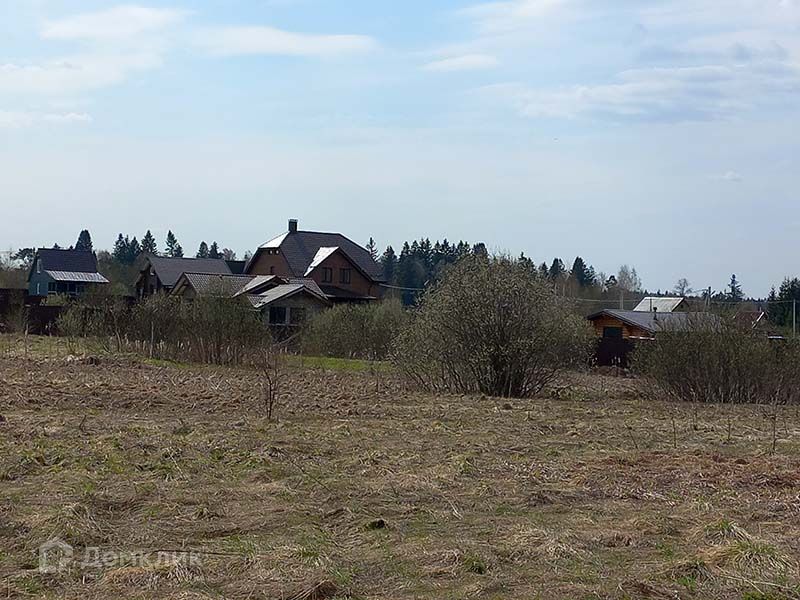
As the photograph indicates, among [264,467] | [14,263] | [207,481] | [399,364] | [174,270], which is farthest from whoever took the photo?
[14,263]

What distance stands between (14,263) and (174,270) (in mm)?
22536

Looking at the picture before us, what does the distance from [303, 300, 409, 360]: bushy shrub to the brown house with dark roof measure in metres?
22.9

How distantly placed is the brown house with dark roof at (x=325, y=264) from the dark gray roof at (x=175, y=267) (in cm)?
385

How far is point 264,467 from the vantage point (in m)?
9.88

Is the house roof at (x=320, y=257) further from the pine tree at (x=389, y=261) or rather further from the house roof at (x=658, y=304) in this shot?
the pine tree at (x=389, y=261)

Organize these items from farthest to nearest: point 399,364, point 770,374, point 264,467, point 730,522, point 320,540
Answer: point 399,364 → point 770,374 → point 264,467 → point 730,522 → point 320,540

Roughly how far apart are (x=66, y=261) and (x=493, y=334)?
5659 centimetres

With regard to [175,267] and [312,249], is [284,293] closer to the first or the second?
[312,249]

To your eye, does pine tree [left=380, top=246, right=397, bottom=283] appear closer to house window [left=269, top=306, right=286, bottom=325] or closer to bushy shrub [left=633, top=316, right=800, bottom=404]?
house window [left=269, top=306, right=286, bottom=325]

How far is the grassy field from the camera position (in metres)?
5.95

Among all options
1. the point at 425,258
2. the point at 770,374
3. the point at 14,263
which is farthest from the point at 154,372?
the point at 425,258

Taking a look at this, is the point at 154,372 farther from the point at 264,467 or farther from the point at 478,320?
the point at 264,467

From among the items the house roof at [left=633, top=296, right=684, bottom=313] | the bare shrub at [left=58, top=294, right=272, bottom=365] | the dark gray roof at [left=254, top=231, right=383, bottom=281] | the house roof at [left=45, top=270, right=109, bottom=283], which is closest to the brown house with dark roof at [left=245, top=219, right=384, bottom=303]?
the dark gray roof at [left=254, top=231, right=383, bottom=281]

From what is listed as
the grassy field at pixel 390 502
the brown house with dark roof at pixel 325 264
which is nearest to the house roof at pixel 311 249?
the brown house with dark roof at pixel 325 264
